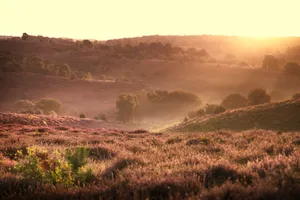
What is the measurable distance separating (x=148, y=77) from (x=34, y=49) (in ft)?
165

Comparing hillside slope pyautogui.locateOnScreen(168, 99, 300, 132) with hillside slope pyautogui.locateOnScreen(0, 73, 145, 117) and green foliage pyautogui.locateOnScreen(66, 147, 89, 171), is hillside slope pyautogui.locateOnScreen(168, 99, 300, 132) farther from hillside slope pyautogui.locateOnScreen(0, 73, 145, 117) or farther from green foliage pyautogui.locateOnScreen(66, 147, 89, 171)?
hillside slope pyautogui.locateOnScreen(0, 73, 145, 117)

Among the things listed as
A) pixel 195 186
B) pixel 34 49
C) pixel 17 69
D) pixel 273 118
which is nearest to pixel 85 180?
pixel 195 186

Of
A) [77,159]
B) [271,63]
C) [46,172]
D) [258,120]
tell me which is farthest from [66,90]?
[46,172]

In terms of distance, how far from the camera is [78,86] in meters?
69.4

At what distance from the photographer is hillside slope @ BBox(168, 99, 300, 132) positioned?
27.0 metres

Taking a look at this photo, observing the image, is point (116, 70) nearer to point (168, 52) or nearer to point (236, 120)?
point (168, 52)

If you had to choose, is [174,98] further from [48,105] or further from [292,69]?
[292,69]

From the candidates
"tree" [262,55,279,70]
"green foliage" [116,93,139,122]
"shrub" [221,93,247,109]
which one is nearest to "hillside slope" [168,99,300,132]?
"shrub" [221,93,247,109]

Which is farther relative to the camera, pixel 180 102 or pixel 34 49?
pixel 34 49

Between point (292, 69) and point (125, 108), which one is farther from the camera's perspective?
point (292, 69)

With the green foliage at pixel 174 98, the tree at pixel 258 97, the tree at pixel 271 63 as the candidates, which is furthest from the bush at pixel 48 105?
the tree at pixel 271 63

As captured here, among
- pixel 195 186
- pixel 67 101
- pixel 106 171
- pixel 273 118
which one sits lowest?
pixel 67 101

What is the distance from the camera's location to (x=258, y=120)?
95.8 ft

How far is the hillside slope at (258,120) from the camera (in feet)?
88.7
